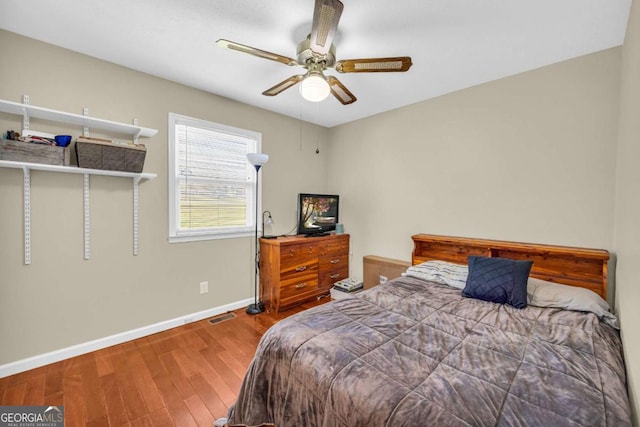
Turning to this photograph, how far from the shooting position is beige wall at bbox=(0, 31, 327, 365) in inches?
79.4

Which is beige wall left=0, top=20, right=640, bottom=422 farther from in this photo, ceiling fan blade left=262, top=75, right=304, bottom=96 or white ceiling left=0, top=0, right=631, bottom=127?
ceiling fan blade left=262, top=75, right=304, bottom=96

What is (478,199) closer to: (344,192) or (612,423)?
(344,192)

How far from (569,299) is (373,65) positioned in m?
2.17

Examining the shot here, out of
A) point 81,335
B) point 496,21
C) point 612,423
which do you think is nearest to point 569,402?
point 612,423

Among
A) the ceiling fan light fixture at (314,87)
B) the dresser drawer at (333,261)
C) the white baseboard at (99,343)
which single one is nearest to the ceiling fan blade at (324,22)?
the ceiling fan light fixture at (314,87)

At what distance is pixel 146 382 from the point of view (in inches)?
76.7

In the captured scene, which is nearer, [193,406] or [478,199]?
[193,406]

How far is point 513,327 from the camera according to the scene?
5.30 ft

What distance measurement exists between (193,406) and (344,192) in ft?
10.4

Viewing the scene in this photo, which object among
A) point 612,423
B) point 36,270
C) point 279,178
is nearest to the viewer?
point 612,423

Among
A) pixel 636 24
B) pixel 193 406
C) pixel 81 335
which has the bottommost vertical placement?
pixel 193 406

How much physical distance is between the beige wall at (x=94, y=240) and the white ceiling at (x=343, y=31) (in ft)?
0.69

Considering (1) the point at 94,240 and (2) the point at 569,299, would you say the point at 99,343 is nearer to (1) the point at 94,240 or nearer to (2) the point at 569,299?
(1) the point at 94,240

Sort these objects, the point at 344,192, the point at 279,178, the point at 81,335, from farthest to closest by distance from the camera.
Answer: the point at 344,192
the point at 279,178
the point at 81,335
